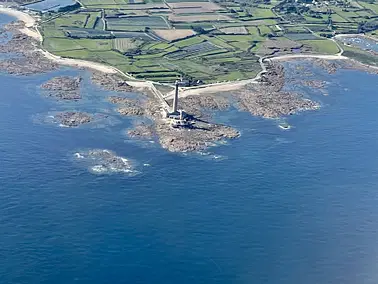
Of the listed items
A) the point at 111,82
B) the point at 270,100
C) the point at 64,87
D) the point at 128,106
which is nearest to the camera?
the point at 128,106

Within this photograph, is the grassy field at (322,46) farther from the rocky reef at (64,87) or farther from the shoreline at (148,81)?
the rocky reef at (64,87)

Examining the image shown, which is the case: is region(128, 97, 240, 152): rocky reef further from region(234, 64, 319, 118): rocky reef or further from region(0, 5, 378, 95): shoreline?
region(234, 64, 319, 118): rocky reef

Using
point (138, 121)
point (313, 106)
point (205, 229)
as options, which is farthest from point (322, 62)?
point (205, 229)

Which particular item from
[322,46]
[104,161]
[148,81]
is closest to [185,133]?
[104,161]

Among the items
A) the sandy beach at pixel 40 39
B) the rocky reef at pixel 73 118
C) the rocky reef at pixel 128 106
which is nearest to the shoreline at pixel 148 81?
the sandy beach at pixel 40 39

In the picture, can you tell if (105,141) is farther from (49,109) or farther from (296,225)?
(296,225)

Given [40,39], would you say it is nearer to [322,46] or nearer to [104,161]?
[104,161]

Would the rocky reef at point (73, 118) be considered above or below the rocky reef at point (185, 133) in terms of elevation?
above
